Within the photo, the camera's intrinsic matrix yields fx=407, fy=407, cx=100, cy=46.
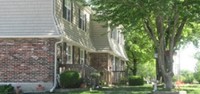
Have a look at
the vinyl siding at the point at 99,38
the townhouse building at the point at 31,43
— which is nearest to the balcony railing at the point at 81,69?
the townhouse building at the point at 31,43

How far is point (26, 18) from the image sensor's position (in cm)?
2103

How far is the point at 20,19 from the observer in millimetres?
21031

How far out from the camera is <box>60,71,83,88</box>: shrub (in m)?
20.2

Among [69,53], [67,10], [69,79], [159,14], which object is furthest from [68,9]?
[159,14]

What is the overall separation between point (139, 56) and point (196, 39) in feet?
41.8

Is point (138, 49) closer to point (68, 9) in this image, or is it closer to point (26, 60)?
point (68, 9)

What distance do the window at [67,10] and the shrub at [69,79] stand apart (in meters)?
4.10

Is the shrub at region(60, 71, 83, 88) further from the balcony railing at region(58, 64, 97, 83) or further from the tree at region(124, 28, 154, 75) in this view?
the tree at region(124, 28, 154, 75)

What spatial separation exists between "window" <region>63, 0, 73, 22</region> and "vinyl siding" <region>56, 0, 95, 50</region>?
1.01 ft

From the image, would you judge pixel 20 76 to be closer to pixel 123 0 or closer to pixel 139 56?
pixel 123 0

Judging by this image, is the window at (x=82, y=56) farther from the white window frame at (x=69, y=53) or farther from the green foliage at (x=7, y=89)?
the green foliage at (x=7, y=89)

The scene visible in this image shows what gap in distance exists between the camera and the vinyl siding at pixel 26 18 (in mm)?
20672

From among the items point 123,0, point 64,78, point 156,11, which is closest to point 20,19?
point 64,78

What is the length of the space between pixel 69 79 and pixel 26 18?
393 centimetres
